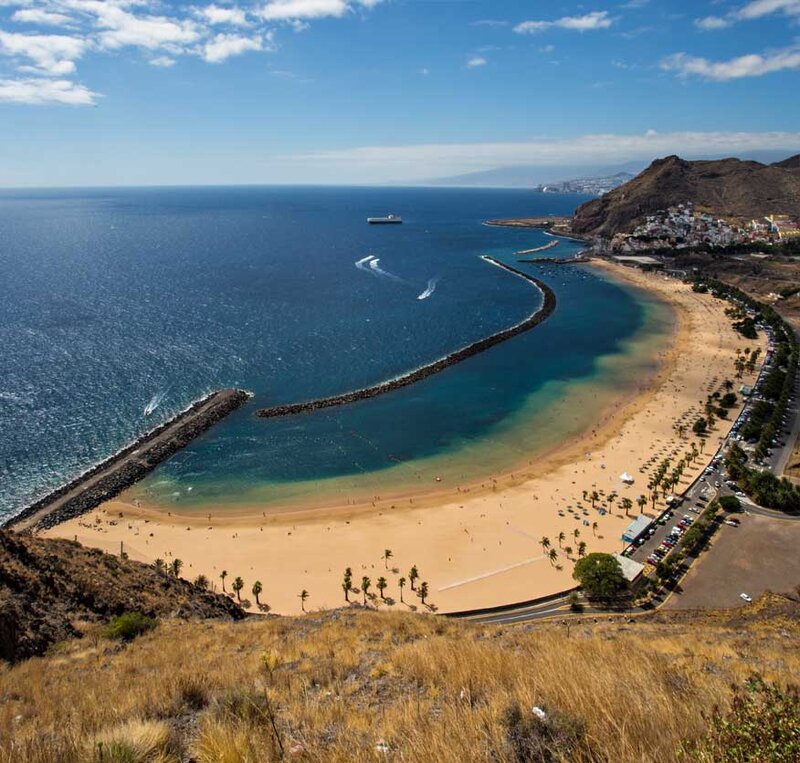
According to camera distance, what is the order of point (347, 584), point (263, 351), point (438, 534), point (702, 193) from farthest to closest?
1. point (702, 193)
2. point (263, 351)
3. point (438, 534)
4. point (347, 584)

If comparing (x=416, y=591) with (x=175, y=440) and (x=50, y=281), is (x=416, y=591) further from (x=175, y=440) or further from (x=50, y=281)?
(x=50, y=281)

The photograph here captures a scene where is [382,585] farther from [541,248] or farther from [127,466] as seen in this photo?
[541,248]

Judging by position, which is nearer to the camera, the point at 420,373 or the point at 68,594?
the point at 68,594

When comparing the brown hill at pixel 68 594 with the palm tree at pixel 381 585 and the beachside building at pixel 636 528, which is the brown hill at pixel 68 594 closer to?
the palm tree at pixel 381 585

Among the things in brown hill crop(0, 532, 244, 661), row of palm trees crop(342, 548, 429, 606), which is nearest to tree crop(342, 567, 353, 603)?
row of palm trees crop(342, 548, 429, 606)

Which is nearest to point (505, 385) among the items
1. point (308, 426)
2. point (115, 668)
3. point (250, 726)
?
point (308, 426)

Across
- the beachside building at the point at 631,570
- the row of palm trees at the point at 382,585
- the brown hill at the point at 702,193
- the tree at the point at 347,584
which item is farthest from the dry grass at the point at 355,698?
the brown hill at the point at 702,193

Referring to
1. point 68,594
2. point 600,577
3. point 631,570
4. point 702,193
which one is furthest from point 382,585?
point 702,193
